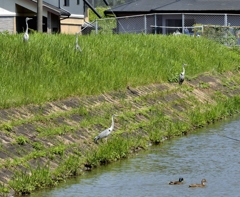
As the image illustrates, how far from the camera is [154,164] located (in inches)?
650

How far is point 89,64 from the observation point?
21.5 m

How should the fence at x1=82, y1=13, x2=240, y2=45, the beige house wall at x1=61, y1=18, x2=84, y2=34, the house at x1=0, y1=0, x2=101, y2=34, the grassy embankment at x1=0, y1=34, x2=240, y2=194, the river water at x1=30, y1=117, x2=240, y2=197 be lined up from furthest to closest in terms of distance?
the beige house wall at x1=61, y1=18, x2=84, y2=34
the house at x1=0, y1=0, x2=101, y2=34
the fence at x1=82, y1=13, x2=240, y2=45
the grassy embankment at x1=0, y1=34, x2=240, y2=194
the river water at x1=30, y1=117, x2=240, y2=197

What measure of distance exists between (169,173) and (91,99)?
14.1 ft

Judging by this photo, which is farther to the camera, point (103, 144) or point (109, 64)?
point (109, 64)

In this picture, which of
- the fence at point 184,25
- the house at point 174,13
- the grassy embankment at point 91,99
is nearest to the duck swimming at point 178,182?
the grassy embankment at point 91,99

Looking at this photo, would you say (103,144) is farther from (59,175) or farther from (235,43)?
(235,43)

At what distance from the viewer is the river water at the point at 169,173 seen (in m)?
13.9

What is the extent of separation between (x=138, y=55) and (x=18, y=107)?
9.41m

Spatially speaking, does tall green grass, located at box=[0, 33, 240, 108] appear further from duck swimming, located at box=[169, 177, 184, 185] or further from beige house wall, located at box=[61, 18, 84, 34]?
beige house wall, located at box=[61, 18, 84, 34]

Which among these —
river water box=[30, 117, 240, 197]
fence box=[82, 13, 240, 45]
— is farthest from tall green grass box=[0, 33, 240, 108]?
fence box=[82, 13, 240, 45]

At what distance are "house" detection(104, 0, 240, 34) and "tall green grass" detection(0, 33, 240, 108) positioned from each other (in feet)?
44.8

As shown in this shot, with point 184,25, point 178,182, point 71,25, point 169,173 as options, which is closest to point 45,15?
point 71,25

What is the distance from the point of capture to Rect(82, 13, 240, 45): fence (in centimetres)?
3759

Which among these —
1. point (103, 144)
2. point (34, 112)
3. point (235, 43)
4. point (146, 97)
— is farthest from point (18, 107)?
point (235, 43)
